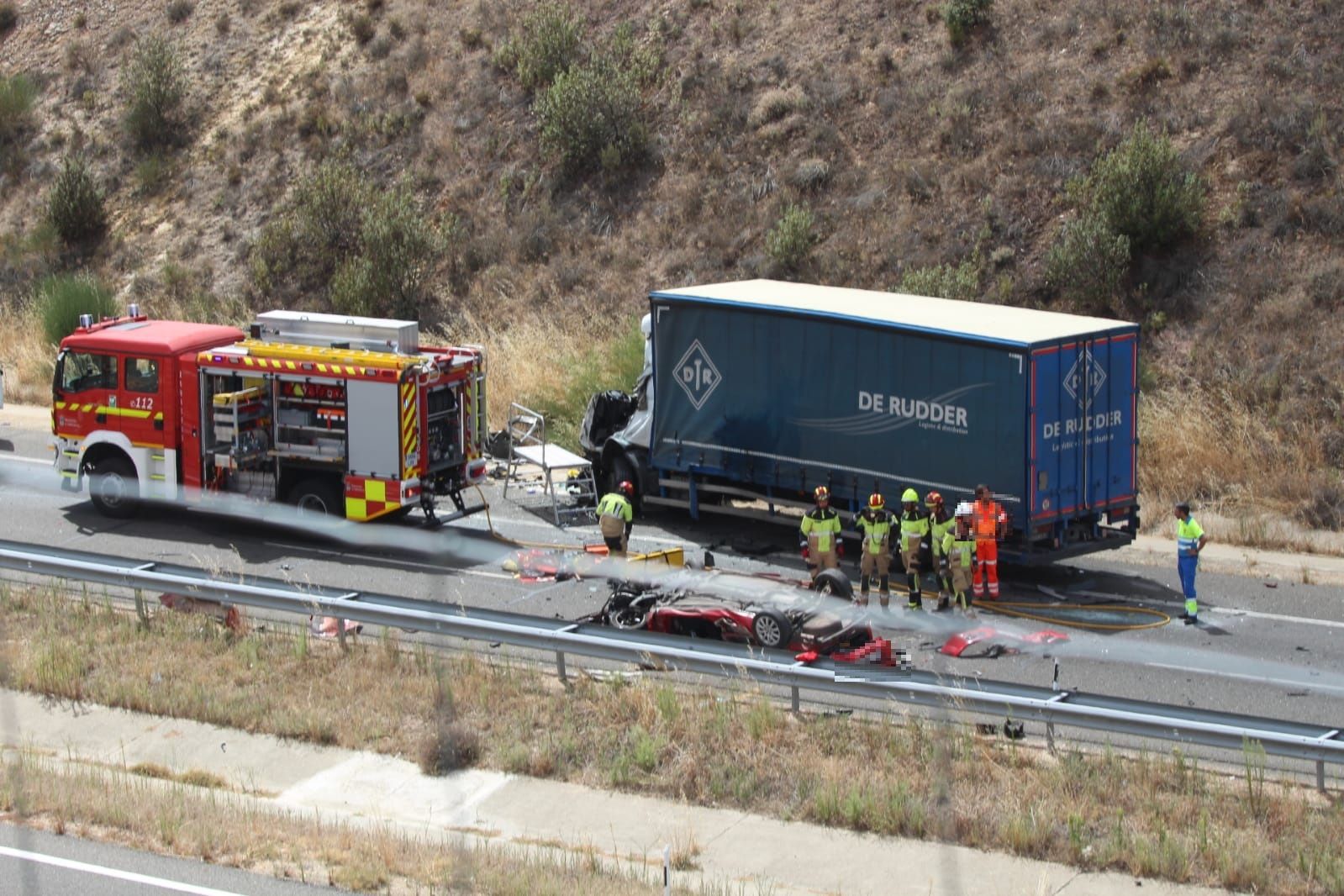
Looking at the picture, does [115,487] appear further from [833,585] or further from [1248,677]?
[1248,677]

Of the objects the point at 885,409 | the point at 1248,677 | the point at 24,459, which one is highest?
the point at 885,409

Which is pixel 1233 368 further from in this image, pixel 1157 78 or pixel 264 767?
pixel 264 767

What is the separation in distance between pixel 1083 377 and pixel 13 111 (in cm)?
3484

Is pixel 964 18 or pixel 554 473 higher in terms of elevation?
pixel 964 18

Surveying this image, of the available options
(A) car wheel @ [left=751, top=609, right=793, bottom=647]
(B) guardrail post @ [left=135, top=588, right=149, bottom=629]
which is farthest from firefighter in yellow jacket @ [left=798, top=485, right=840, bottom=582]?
(B) guardrail post @ [left=135, top=588, right=149, bottom=629]

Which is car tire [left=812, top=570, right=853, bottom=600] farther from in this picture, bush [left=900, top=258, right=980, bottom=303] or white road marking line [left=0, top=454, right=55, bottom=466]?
white road marking line [left=0, top=454, right=55, bottom=466]

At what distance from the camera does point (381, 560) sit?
20.1m

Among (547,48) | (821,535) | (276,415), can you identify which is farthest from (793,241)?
(821,535)

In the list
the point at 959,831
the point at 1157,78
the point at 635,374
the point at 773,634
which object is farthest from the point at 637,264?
the point at 959,831

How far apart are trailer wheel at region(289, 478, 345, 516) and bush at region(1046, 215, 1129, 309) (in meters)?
13.3

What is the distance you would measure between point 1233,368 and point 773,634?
42.5 feet

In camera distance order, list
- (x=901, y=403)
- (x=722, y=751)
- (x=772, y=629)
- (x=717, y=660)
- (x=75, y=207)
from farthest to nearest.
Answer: (x=75, y=207)
(x=901, y=403)
(x=772, y=629)
(x=717, y=660)
(x=722, y=751)

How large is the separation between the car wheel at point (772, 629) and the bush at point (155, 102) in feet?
103

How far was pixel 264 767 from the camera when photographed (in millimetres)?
13688
